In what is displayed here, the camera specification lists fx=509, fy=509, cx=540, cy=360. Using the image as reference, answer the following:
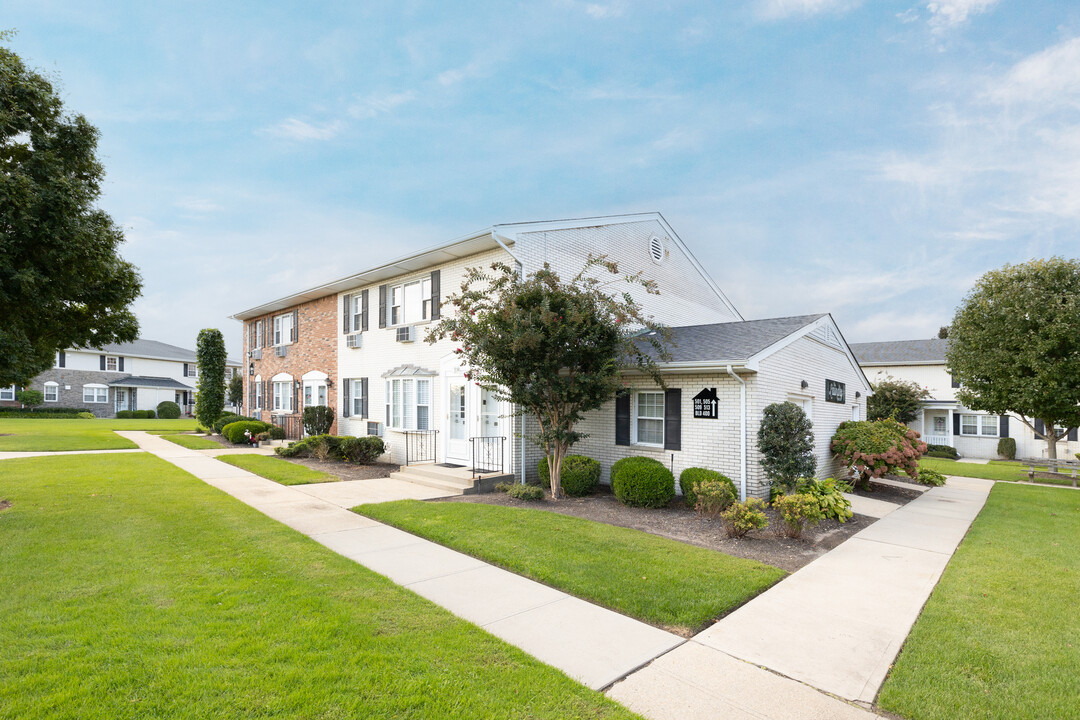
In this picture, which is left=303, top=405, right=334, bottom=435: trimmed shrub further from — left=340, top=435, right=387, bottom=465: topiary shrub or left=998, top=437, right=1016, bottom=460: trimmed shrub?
left=998, top=437, right=1016, bottom=460: trimmed shrub

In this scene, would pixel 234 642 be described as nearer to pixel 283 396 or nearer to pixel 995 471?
pixel 283 396

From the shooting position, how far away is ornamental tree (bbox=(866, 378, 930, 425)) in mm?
25797

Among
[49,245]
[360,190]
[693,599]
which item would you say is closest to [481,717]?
[693,599]

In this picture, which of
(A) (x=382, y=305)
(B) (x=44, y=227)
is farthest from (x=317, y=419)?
(B) (x=44, y=227)

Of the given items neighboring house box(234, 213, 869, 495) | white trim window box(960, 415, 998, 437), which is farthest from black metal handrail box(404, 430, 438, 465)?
white trim window box(960, 415, 998, 437)

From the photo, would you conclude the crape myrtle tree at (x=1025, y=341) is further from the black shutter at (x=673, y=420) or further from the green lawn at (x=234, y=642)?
the green lawn at (x=234, y=642)

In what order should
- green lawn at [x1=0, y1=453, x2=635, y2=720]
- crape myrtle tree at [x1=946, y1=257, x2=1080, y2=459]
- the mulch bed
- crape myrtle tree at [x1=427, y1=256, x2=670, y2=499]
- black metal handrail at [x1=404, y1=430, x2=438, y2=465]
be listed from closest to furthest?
1. green lawn at [x1=0, y1=453, x2=635, y2=720]
2. the mulch bed
3. crape myrtle tree at [x1=427, y1=256, x2=670, y2=499]
4. black metal handrail at [x1=404, y1=430, x2=438, y2=465]
5. crape myrtle tree at [x1=946, y1=257, x2=1080, y2=459]

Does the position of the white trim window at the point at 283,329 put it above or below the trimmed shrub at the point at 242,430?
above

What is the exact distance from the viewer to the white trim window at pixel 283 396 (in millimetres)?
21406

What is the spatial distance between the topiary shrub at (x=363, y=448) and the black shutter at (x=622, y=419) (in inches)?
285

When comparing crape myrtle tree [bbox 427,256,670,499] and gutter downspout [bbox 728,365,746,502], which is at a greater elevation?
crape myrtle tree [bbox 427,256,670,499]

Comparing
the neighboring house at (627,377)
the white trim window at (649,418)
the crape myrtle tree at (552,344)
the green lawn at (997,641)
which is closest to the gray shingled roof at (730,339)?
the neighboring house at (627,377)

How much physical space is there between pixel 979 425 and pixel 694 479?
85.0 ft

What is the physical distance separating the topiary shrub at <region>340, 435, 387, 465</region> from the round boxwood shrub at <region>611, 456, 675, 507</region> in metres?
7.81
